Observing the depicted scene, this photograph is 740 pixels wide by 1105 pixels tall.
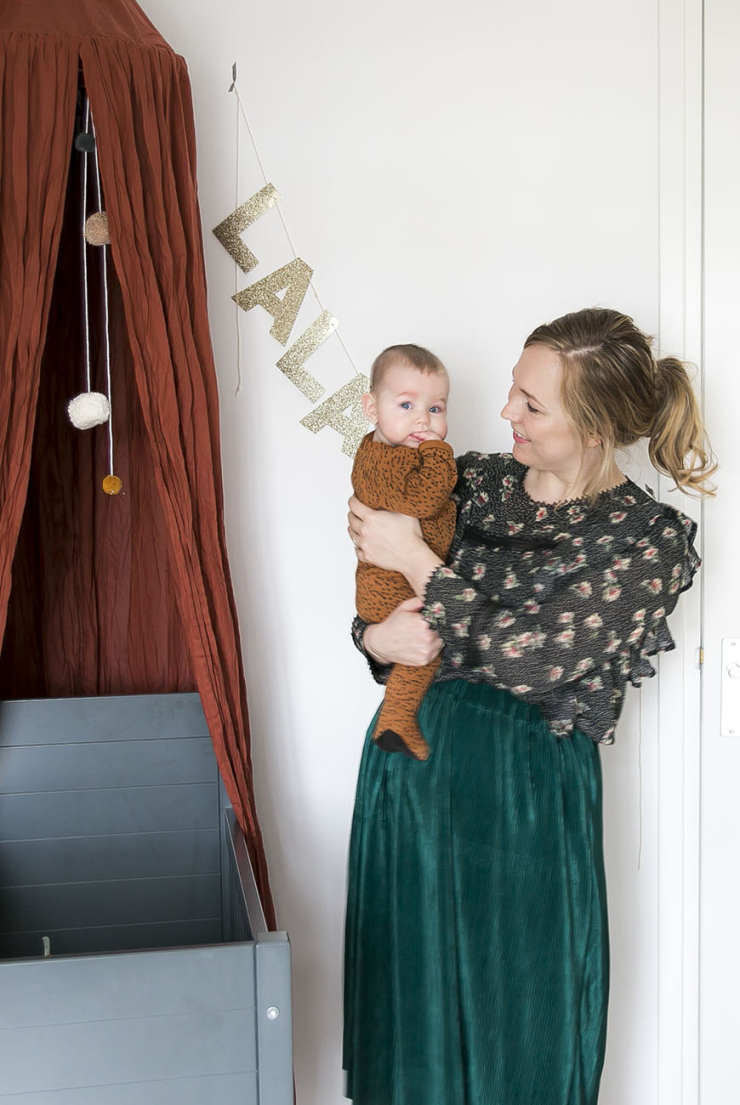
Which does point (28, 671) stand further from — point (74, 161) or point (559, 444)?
point (559, 444)

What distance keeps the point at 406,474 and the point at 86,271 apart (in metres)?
0.75

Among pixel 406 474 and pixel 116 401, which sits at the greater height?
pixel 116 401

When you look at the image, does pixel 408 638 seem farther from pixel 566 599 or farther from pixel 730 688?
pixel 730 688

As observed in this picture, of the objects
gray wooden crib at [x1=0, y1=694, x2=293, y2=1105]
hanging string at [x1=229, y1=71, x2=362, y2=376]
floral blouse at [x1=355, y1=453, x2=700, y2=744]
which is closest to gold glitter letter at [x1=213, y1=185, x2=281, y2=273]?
hanging string at [x1=229, y1=71, x2=362, y2=376]

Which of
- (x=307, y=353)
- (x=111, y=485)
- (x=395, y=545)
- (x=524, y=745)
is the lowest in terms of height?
(x=524, y=745)

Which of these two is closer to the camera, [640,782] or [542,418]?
[542,418]

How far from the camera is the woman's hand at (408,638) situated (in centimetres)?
164

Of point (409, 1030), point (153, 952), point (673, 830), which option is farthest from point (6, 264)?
point (673, 830)

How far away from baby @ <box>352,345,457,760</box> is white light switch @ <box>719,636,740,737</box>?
805 millimetres

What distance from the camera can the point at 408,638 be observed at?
1.65m

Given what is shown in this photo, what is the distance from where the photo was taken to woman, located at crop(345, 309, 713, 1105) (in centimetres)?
164

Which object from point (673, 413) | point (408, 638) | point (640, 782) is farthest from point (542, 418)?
point (640, 782)

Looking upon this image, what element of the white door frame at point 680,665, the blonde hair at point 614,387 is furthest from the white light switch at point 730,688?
the blonde hair at point 614,387

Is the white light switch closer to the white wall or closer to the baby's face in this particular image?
the white wall
